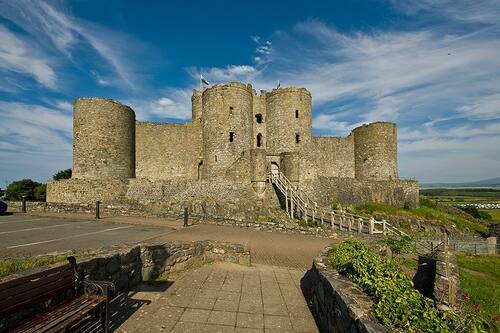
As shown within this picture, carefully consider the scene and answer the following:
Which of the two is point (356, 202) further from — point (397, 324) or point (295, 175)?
point (397, 324)

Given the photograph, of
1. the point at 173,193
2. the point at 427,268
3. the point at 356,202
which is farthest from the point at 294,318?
the point at 356,202

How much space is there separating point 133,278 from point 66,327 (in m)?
2.61

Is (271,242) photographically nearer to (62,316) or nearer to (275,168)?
(62,316)

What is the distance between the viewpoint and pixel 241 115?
2530cm

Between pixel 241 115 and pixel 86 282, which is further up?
pixel 241 115

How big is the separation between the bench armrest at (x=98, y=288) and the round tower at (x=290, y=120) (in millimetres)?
22989

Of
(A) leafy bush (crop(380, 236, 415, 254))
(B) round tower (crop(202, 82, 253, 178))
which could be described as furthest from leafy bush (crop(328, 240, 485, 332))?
(B) round tower (crop(202, 82, 253, 178))

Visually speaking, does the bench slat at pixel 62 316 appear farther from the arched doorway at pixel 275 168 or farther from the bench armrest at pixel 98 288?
the arched doorway at pixel 275 168

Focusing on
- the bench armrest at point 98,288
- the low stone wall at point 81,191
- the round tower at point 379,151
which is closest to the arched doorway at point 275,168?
the round tower at point 379,151

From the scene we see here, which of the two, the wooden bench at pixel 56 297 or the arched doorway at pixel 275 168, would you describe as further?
the arched doorway at pixel 275 168

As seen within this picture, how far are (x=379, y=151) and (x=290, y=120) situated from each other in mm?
10845

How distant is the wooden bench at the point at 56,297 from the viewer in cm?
291

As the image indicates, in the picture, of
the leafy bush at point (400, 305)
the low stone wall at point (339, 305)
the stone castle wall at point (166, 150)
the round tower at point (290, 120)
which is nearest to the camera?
the leafy bush at point (400, 305)

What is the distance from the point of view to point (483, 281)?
36.3 feet
